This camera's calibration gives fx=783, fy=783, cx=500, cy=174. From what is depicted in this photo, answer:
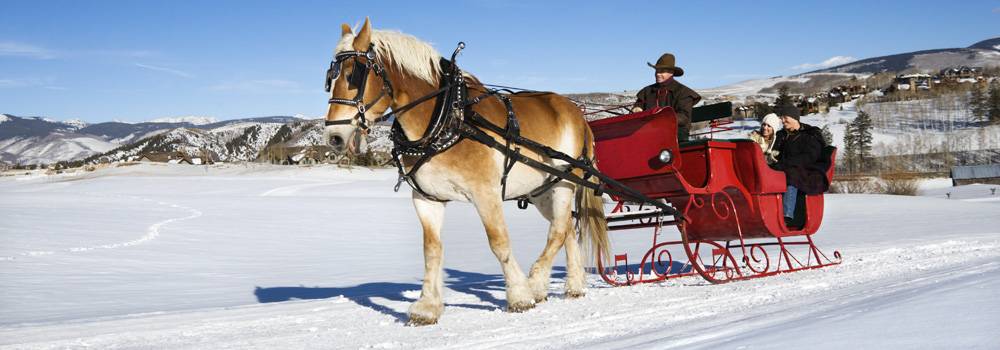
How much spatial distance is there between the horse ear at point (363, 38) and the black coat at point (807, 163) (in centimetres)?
482

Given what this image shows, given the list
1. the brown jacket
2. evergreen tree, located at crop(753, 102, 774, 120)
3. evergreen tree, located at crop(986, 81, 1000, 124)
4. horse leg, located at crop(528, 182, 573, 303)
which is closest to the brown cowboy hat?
the brown jacket

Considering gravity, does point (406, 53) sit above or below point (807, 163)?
above

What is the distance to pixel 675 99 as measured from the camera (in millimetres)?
7711

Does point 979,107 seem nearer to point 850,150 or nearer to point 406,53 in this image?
point 850,150

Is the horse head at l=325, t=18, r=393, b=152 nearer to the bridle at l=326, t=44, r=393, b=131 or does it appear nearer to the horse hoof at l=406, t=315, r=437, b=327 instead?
the bridle at l=326, t=44, r=393, b=131

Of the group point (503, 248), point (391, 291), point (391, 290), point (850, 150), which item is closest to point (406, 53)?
point (503, 248)

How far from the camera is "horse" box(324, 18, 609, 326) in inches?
207

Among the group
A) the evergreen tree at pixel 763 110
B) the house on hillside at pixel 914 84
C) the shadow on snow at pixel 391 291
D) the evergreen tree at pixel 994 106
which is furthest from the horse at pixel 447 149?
the house on hillside at pixel 914 84

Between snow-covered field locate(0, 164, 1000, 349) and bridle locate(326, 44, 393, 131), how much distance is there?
1.44 metres

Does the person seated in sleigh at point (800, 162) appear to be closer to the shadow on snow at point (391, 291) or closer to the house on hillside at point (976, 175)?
the shadow on snow at point (391, 291)

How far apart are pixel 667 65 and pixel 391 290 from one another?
164 inches

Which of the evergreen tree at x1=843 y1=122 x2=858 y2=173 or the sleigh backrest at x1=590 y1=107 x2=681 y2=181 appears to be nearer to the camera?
the sleigh backrest at x1=590 y1=107 x2=681 y2=181

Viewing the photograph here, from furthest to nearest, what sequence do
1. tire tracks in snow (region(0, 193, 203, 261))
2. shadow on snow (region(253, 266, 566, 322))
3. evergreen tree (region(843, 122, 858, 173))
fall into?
evergreen tree (region(843, 122, 858, 173)), tire tracks in snow (region(0, 193, 203, 261)), shadow on snow (region(253, 266, 566, 322))

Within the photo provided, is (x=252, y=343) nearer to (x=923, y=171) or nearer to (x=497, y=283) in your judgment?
(x=497, y=283)
